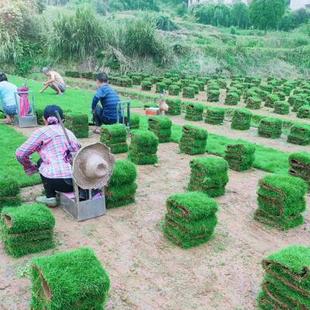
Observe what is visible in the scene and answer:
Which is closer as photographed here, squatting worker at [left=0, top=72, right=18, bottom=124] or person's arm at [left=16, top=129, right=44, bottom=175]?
person's arm at [left=16, top=129, right=44, bottom=175]

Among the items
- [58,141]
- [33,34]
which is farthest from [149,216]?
[33,34]

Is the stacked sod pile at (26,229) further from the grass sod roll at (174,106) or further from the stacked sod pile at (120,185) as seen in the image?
the grass sod roll at (174,106)

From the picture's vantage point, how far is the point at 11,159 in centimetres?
877

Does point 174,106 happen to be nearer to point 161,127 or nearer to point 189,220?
point 161,127

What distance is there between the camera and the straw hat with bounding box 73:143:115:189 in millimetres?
5570

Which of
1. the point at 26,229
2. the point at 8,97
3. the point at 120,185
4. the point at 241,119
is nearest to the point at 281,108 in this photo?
the point at 241,119

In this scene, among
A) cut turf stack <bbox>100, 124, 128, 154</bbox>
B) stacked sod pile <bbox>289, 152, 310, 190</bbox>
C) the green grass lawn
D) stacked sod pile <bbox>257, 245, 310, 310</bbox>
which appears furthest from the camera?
cut turf stack <bbox>100, 124, 128, 154</bbox>

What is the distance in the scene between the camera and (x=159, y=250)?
18.6 feet

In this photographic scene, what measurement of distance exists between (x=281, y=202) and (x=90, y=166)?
3090mm

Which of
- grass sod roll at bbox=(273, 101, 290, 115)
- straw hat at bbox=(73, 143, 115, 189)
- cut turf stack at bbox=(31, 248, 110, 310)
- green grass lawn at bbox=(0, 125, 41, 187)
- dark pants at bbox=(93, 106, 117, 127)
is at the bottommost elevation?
grass sod roll at bbox=(273, 101, 290, 115)

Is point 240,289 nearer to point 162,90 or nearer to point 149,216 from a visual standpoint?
point 149,216

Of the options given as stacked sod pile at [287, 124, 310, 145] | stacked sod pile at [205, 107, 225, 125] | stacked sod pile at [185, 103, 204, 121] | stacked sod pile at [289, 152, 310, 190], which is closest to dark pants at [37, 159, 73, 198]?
stacked sod pile at [289, 152, 310, 190]

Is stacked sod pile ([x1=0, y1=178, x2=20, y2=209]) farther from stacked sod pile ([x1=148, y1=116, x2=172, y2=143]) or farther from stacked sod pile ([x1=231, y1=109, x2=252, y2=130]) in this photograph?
stacked sod pile ([x1=231, y1=109, x2=252, y2=130])

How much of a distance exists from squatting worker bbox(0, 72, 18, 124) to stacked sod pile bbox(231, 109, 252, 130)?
7.51 meters
